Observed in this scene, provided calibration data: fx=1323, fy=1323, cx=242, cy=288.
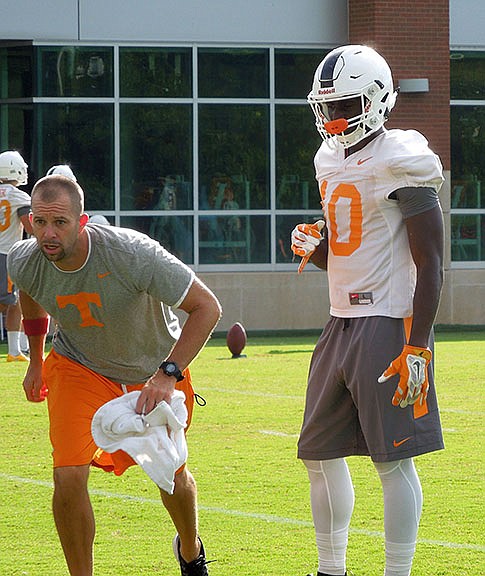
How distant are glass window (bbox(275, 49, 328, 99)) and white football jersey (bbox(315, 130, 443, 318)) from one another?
1648cm

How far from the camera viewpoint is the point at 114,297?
5516 mm

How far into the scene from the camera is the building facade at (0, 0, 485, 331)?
20.7 meters

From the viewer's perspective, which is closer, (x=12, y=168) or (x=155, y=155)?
(x=12, y=168)

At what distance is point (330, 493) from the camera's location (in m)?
5.30

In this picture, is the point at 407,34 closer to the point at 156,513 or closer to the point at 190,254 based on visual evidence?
the point at 190,254

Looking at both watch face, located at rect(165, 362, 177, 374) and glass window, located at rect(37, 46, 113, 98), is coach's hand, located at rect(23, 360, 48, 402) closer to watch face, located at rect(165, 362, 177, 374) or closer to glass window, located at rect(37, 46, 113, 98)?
watch face, located at rect(165, 362, 177, 374)

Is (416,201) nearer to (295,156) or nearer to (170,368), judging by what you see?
(170,368)

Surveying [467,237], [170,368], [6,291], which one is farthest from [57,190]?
[467,237]

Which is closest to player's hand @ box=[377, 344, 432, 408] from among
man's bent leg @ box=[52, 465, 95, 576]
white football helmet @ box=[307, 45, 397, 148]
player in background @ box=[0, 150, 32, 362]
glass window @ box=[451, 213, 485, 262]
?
white football helmet @ box=[307, 45, 397, 148]

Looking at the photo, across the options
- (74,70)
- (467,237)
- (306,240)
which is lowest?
(306,240)

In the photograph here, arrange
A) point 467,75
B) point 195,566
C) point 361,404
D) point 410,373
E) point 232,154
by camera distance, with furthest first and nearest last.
A: point 467,75 < point 232,154 < point 195,566 < point 361,404 < point 410,373

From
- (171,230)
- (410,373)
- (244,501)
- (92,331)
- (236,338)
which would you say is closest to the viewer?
(410,373)

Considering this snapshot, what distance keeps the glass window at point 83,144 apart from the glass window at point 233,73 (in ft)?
5.38

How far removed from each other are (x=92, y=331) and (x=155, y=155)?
619 inches
